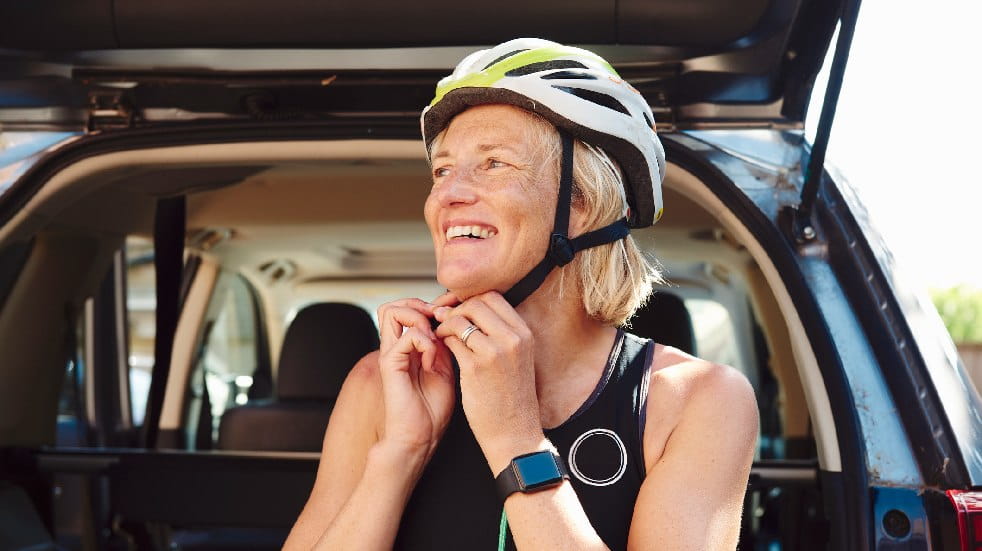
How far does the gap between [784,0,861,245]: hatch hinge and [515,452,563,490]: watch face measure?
0.86 meters

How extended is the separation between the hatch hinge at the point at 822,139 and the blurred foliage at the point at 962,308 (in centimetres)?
2184

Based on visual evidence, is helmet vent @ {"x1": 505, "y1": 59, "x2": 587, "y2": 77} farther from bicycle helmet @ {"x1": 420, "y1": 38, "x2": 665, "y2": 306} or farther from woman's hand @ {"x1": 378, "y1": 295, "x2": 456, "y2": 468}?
woman's hand @ {"x1": 378, "y1": 295, "x2": 456, "y2": 468}

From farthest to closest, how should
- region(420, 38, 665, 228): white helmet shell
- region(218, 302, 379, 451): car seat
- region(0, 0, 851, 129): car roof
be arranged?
region(218, 302, 379, 451): car seat, region(0, 0, 851, 129): car roof, region(420, 38, 665, 228): white helmet shell

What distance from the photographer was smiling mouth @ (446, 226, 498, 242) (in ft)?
6.07

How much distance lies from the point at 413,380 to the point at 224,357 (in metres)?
3.37

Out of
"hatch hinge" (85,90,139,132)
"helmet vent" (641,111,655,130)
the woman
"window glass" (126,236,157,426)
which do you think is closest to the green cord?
the woman

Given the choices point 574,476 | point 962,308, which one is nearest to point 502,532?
point 574,476

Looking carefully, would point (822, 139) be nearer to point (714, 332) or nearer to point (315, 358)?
point (315, 358)

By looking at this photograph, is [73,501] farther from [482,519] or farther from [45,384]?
[482,519]

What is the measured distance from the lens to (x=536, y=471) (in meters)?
1.66

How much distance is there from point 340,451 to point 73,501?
197cm

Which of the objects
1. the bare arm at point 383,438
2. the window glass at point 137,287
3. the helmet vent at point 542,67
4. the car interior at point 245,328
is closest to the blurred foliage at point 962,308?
the car interior at point 245,328

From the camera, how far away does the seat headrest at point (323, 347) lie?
3.72m

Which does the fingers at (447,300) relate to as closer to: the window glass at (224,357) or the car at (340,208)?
the car at (340,208)
